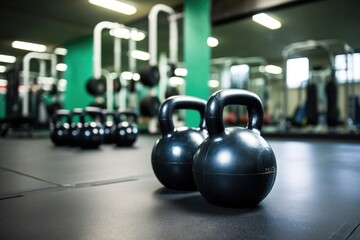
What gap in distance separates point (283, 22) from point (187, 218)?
7.08m

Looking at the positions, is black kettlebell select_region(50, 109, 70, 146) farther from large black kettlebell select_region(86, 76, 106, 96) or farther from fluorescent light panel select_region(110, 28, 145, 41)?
fluorescent light panel select_region(110, 28, 145, 41)

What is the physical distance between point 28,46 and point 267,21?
6738mm

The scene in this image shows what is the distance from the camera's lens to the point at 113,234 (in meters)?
0.71

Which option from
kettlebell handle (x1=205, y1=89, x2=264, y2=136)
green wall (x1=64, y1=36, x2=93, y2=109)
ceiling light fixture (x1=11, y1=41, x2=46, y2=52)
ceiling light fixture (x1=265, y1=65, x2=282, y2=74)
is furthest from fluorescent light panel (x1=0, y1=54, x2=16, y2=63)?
kettlebell handle (x1=205, y1=89, x2=264, y2=136)

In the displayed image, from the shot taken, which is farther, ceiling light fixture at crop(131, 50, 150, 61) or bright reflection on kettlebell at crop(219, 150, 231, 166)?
ceiling light fixture at crop(131, 50, 150, 61)

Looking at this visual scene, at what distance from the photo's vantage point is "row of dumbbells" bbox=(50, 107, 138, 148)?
10.3 ft

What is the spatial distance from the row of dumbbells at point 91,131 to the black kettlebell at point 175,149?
2.03m

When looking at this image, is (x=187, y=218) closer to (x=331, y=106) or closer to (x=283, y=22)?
(x=331, y=106)

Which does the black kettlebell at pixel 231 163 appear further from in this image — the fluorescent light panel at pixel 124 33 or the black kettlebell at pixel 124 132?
the fluorescent light panel at pixel 124 33

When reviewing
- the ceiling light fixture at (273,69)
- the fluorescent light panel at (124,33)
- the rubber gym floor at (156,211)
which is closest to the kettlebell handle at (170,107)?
the rubber gym floor at (156,211)

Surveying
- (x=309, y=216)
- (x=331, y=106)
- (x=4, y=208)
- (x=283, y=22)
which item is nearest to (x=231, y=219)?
(x=309, y=216)

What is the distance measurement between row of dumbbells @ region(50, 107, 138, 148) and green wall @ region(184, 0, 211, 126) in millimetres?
1709

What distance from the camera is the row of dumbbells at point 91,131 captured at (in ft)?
10.3

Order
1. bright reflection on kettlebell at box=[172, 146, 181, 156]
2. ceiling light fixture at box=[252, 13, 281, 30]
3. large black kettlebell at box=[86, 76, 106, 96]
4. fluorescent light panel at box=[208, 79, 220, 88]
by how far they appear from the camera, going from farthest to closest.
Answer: fluorescent light panel at box=[208, 79, 220, 88]
ceiling light fixture at box=[252, 13, 281, 30]
large black kettlebell at box=[86, 76, 106, 96]
bright reflection on kettlebell at box=[172, 146, 181, 156]
